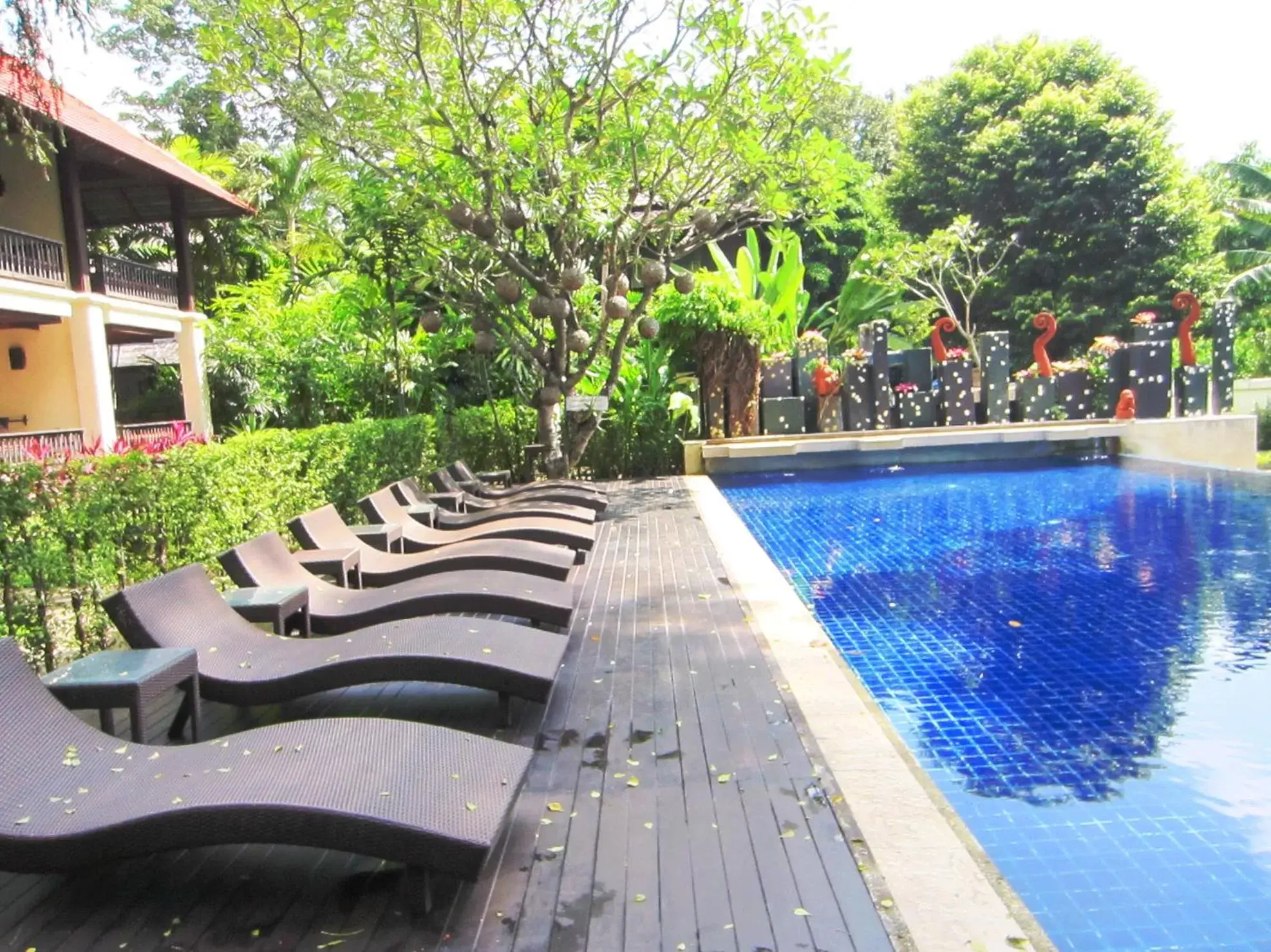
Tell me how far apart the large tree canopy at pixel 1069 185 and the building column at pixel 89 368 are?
2285cm

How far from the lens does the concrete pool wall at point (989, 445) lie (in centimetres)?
1641

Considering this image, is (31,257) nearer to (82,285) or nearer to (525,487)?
(82,285)

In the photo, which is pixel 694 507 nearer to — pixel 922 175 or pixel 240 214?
pixel 240 214

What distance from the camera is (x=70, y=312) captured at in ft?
54.4

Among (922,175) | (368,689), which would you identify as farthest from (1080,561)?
(922,175)

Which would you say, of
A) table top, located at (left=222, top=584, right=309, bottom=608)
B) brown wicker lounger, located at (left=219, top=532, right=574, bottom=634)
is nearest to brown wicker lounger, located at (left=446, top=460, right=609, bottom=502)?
brown wicker lounger, located at (left=219, top=532, right=574, bottom=634)

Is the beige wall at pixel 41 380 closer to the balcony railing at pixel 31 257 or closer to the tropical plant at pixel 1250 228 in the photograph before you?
the balcony railing at pixel 31 257

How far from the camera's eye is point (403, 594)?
5.44 metres

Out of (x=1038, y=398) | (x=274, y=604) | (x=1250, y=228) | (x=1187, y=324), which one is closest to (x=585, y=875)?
(x=274, y=604)

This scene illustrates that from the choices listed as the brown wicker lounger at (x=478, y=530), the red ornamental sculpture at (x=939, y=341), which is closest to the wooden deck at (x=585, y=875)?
the brown wicker lounger at (x=478, y=530)

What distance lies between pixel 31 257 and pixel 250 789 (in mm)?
16402

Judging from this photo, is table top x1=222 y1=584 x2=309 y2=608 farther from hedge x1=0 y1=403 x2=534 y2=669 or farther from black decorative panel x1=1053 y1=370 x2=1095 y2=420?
black decorative panel x1=1053 y1=370 x2=1095 y2=420

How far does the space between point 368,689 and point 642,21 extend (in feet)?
28.0

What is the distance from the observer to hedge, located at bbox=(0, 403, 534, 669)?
4.85 m
